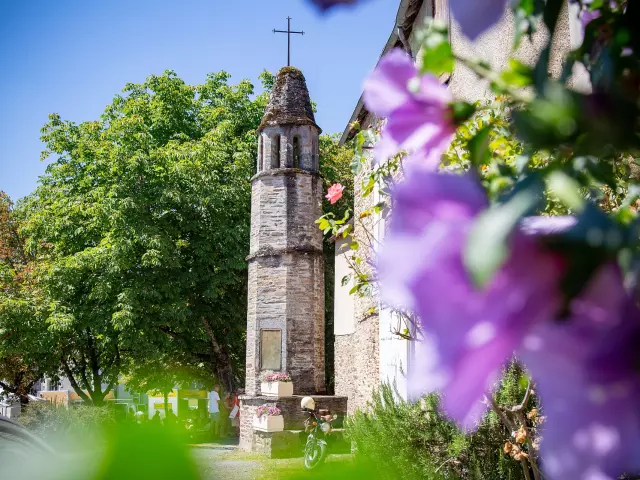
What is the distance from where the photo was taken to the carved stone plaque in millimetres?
19172

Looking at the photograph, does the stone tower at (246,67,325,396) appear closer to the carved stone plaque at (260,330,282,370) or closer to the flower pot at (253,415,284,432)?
the carved stone plaque at (260,330,282,370)

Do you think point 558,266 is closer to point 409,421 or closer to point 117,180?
point 409,421

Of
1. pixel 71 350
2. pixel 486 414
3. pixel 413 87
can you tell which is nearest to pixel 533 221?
pixel 413 87

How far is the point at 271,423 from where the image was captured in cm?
1722

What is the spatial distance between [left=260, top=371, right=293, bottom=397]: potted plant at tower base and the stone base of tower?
16cm

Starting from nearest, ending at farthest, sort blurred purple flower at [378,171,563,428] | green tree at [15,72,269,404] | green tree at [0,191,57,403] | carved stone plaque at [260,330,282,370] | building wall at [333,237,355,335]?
blurred purple flower at [378,171,563,428] < building wall at [333,237,355,335] < carved stone plaque at [260,330,282,370] < green tree at [15,72,269,404] < green tree at [0,191,57,403]

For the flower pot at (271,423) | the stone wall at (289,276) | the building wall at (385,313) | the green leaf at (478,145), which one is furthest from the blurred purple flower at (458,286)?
the stone wall at (289,276)

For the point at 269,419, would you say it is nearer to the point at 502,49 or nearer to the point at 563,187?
the point at 502,49

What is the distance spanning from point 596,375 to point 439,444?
690 cm

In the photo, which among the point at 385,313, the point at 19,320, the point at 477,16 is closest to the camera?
the point at 477,16

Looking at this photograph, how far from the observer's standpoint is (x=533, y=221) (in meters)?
0.37

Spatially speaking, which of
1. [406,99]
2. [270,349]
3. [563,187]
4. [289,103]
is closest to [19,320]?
[270,349]

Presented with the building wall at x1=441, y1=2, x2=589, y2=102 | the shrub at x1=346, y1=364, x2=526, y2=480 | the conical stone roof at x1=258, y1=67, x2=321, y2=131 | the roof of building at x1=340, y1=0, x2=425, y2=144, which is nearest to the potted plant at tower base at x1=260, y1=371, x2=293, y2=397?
the conical stone roof at x1=258, y1=67, x2=321, y2=131

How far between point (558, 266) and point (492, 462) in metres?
6.49
